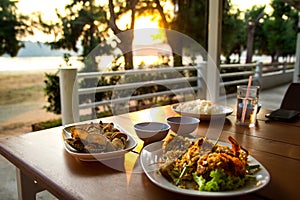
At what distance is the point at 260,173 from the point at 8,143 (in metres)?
0.93

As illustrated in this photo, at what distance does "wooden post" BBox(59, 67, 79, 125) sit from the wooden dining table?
168cm

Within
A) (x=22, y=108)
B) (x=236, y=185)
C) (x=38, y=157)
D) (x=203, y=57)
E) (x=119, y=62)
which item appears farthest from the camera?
(x=203, y=57)

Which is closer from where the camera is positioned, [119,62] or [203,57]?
[119,62]

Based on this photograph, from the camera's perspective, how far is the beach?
10.2ft

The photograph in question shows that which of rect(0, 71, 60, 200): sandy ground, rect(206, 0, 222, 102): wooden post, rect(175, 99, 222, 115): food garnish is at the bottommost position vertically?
rect(0, 71, 60, 200): sandy ground

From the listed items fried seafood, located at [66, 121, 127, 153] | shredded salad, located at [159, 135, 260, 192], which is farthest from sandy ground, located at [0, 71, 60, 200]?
shredded salad, located at [159, 135, 260, 192]

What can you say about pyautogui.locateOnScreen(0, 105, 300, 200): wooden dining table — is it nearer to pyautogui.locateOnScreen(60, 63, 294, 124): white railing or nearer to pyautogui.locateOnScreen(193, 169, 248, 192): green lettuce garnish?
pyautogui.locateOnScreen(193, 169, 248, 192): green lettuce garnish

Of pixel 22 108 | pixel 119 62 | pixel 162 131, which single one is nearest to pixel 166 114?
pixel 162 131

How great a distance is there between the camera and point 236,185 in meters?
0.68

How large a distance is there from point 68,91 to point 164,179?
2.37 meters

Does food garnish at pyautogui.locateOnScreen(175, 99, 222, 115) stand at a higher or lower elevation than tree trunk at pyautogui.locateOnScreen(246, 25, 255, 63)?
lower

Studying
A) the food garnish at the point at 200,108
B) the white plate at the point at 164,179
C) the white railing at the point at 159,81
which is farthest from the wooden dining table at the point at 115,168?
the white railing at the point at 159,81

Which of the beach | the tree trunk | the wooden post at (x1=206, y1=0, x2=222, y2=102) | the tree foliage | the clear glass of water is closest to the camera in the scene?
the clear glass of water

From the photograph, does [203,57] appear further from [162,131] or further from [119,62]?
[162,131]
